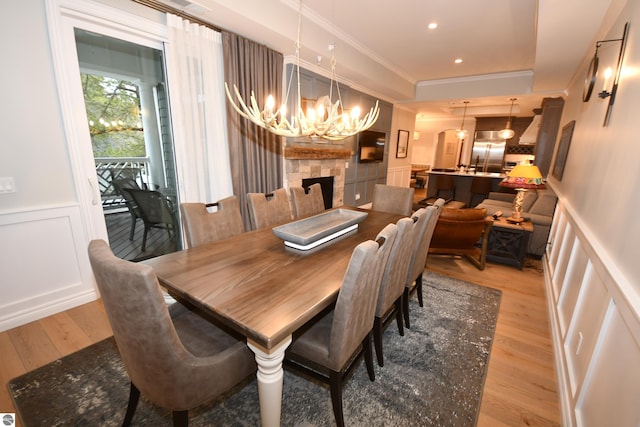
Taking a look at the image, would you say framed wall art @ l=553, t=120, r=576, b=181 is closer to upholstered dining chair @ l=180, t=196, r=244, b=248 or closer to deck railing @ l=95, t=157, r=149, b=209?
upholstered dining chair @ l=180, t=196, r=244, b=248

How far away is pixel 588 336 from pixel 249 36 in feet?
12.2

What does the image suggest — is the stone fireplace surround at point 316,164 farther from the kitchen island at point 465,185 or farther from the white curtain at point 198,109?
the kitchen island at point 465,185

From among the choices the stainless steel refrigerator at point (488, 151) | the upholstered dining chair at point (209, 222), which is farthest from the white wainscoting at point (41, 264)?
the stainless steel refrigerator at point (488, 151)

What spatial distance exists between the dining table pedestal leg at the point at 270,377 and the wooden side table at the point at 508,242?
135 inches

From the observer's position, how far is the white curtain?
2564 millimetres

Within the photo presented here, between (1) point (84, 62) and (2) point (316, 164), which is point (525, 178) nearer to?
(2) point (316, 164)

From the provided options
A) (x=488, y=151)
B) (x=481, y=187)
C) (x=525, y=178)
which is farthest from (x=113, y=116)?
(x=488, y=151)

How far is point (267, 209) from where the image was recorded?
2.58 metres

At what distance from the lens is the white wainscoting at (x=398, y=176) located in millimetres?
6926

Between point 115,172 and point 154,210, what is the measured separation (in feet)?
1.86

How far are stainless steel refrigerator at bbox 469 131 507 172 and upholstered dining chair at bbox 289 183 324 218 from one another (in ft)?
25.1

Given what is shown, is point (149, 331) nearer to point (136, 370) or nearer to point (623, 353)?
point (136, 370)

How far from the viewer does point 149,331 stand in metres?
0.96

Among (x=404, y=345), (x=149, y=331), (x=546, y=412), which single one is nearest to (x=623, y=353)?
(x=546, y=412)
